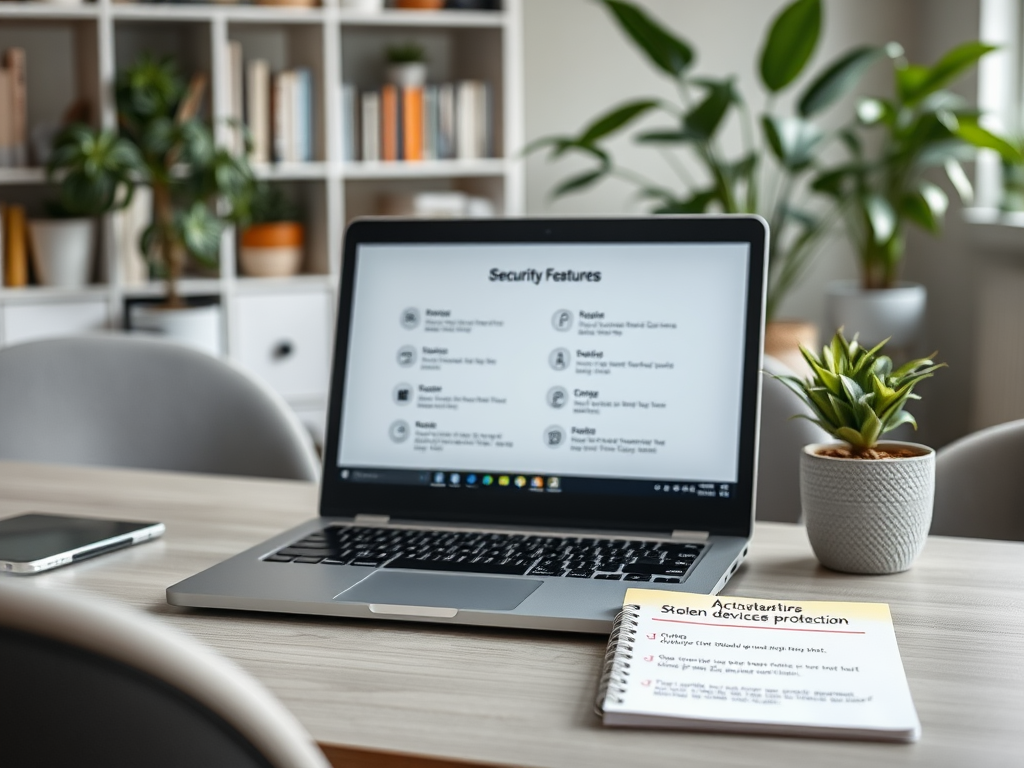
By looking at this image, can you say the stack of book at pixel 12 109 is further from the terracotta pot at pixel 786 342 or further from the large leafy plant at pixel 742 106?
the terracotta pot at pixel 786 342

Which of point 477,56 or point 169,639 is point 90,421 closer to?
point 169,639

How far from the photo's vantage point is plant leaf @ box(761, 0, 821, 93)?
313 cm

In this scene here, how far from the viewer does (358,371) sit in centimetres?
116

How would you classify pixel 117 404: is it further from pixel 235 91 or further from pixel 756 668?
pixel 235 91

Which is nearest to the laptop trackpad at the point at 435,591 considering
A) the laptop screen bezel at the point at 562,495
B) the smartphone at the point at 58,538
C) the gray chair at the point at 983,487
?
the laptop screen bezel at the point at 562,495

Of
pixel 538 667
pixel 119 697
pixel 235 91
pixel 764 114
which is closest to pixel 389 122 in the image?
pixel 235 91

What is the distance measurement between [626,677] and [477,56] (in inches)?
131

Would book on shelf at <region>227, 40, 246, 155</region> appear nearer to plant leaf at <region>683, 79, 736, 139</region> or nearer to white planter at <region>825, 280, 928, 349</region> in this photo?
plant leaf at <region>683, 79, 736, 139</region>

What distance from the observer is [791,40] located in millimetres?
3154

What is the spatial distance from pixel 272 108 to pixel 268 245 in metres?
0.40

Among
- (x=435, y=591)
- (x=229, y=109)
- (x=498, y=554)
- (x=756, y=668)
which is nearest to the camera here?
(x=756, y=668)

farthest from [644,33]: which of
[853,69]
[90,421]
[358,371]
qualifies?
[358,371]

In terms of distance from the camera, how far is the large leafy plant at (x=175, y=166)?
10.4ft

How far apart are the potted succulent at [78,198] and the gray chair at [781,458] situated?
2179 millimetres
